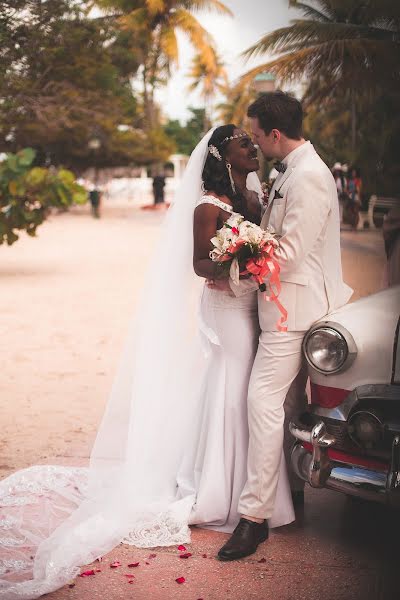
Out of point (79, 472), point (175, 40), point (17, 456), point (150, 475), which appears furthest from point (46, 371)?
point (175, 40)

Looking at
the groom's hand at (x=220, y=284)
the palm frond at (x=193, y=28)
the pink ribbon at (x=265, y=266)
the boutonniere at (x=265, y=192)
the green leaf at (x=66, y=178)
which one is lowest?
the green leaf at (x=66, y=178)

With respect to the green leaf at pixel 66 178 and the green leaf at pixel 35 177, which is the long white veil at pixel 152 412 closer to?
the green leaf at pixel 35 177

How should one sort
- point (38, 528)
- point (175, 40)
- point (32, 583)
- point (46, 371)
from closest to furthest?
point (32, 583)
point (38, 528)
point (46, 371)
point (175, 40)

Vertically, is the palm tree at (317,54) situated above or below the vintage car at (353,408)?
above

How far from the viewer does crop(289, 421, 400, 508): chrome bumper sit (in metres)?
3.07

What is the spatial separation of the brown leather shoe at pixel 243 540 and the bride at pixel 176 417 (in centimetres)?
17

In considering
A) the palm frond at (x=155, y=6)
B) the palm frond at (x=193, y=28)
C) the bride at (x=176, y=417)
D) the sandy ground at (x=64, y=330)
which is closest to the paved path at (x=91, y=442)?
the sandy ground at (x=64, y=330)

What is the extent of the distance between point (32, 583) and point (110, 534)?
0.54 meters

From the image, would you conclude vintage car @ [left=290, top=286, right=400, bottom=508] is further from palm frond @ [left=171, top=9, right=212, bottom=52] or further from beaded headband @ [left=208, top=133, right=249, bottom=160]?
palm frond @ [left=171, top=9, right=212, bottom=52]

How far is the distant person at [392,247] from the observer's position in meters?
3.91

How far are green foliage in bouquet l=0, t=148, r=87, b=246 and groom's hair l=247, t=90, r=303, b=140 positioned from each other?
10.2m

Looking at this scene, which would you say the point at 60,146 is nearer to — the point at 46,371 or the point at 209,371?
the point at 46,371

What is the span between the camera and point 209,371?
156 inches

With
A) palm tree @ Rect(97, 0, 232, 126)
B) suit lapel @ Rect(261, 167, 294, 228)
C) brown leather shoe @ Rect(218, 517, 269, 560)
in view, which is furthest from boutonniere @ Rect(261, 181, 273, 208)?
palm tree @ Rect(97, 0, 232, 126)
